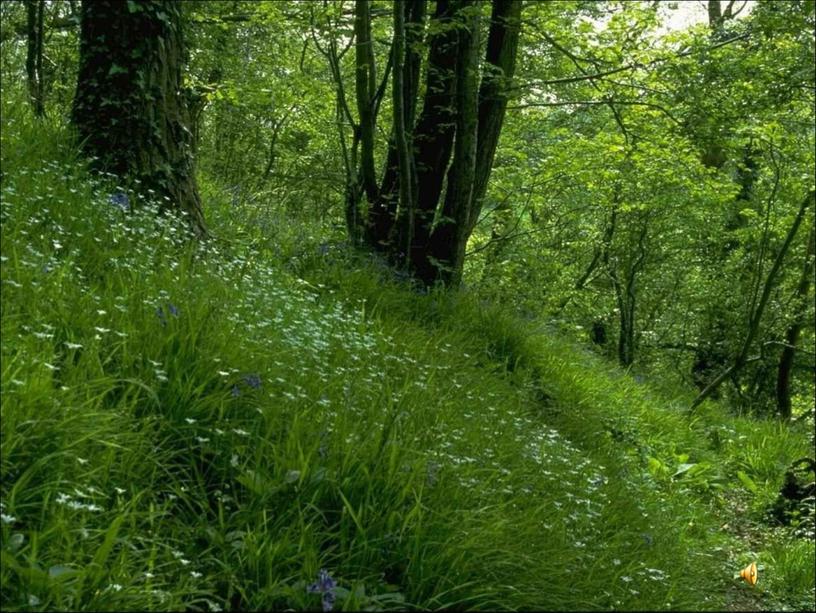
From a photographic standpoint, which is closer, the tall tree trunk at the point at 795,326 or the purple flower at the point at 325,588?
the purple flower at the point at 325,588

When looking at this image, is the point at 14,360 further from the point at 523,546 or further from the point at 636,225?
the point at 636,225

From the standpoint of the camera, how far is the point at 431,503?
275 cm

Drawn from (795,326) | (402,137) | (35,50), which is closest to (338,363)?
(402,137)

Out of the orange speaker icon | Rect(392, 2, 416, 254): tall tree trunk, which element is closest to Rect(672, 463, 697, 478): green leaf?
the orange speaker icon

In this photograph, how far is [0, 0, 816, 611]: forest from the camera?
2.30 meters

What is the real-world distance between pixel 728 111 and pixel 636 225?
719cm

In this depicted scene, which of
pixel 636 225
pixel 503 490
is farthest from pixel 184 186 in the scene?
pixel 636 225

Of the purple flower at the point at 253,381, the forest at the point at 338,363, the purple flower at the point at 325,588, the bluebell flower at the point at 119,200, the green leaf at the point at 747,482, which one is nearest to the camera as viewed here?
the purple flower at the point at 325,588

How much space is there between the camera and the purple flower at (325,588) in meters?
2.12

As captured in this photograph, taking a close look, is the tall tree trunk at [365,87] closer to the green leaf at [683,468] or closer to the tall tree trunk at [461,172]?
the tall tree trunk at [461,172]

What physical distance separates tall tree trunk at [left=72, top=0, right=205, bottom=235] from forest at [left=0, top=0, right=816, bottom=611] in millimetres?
19

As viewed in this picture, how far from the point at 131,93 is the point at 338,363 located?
2471 millimetres

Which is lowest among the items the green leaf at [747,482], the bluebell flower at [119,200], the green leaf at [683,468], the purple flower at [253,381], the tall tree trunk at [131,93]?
the green leaf at [747,482]

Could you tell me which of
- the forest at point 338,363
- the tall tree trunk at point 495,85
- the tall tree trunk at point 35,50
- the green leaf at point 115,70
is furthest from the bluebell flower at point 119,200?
the tall tree trunk at point 495,85
